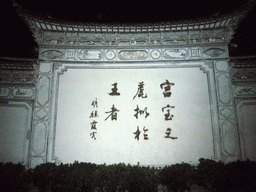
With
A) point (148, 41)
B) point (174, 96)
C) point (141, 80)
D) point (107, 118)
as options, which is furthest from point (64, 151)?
point (148, 41)

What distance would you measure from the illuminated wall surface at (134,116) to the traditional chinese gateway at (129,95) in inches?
1.0

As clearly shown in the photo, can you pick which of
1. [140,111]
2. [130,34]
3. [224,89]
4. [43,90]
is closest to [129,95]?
[140,111]

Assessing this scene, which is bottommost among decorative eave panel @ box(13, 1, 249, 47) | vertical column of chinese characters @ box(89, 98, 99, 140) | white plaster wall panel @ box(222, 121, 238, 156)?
white plaster wall panel @ box(222, 121, 238, 156)

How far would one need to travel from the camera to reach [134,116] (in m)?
5.24

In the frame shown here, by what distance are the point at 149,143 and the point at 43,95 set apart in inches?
119

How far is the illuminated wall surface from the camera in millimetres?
5031

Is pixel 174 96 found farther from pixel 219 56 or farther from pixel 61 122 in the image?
pixel 61 122

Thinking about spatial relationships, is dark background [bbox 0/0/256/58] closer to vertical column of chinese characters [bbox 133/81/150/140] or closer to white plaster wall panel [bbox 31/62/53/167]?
white plaster wall panel [bbox 31/62/53/167]

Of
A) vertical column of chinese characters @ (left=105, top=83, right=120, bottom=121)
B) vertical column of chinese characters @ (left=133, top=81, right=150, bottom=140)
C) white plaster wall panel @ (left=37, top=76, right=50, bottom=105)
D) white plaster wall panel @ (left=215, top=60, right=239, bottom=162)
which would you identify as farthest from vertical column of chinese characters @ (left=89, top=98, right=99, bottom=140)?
white plaster wall panel @ (left=215, top=60, right=239, bottom=162)

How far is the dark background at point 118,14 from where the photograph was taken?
16.9ft

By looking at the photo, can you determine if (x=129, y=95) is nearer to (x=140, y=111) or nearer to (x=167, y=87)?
(x=140, y=111)

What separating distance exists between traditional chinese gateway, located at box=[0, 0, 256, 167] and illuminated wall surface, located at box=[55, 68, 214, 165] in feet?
0.08

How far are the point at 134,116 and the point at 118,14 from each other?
274 centimetres

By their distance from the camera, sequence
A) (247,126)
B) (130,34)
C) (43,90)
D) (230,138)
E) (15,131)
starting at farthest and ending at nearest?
(130,34)
(43,90)
(15,131)
(247,126)
(230,138)
